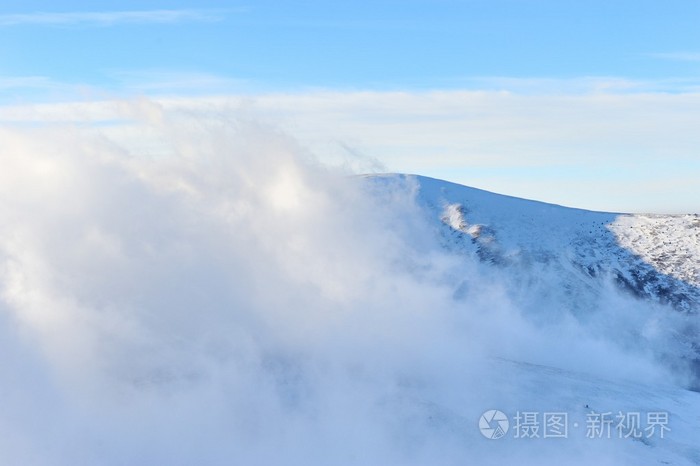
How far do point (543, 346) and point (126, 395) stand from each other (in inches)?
2703

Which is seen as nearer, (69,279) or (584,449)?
(584,449)

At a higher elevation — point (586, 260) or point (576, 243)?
point (576, 243)

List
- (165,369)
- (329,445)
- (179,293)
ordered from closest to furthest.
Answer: (329,445)
(165,369)
(179,293)

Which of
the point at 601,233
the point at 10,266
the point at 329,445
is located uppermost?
the point at 601,233

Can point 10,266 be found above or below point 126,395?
above

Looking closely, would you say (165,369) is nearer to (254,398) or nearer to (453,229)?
(254,398)

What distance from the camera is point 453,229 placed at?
491 ft

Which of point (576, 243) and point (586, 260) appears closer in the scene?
point (586, 260)

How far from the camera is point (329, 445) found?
6294 centimetres

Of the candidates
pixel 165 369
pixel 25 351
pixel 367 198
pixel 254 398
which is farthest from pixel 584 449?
pixel 367 198

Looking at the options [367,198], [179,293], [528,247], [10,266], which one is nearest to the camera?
[10,266]

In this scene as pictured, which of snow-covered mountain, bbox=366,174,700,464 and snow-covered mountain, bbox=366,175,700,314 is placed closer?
snow-covered mountain, bbox=366,174,700,464

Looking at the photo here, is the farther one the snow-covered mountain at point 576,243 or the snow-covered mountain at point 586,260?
the snow-covered mountain at point 576,243

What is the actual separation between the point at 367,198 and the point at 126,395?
100546mm
